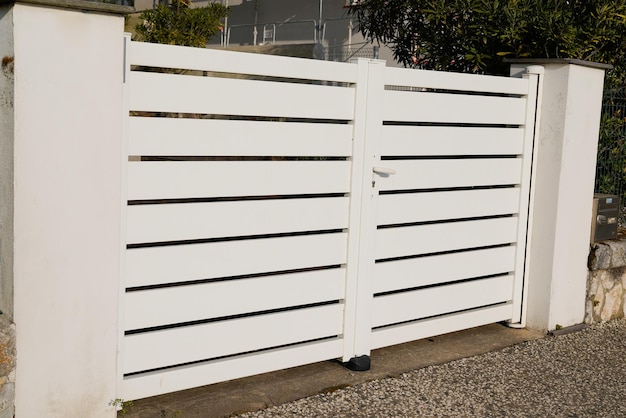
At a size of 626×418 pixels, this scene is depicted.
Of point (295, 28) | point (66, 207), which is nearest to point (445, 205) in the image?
point (66, 207)

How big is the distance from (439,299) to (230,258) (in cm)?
191

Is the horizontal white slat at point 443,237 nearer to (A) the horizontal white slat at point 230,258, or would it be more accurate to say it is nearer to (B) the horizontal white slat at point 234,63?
(A) the horizontal white slat at point 230,258

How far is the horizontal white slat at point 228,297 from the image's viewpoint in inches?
179

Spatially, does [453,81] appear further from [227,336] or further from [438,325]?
[227,336]

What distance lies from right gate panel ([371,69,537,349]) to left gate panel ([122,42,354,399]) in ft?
1.37

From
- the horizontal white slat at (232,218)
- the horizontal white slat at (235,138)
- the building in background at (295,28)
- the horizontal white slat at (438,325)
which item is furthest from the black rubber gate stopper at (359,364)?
the building in background at (295,28)

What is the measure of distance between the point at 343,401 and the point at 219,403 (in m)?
0.73

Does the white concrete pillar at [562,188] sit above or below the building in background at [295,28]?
below

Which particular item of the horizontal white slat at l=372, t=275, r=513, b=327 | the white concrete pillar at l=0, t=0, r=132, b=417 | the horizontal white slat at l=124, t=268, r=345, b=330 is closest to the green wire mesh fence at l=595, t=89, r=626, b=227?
the horizontal white slat at l=372, t=275, r=513, b=327

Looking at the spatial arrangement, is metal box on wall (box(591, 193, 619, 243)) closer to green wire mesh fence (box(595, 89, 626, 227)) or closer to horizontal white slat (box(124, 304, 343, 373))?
green wire mesh fence (box(595, 89, 626, 227))

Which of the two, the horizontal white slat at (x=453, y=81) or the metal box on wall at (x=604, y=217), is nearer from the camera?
the horizontal white slat at (x=453, y=81)

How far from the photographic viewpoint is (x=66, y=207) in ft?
13.0

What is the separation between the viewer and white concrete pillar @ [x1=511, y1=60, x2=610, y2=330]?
21.2ft

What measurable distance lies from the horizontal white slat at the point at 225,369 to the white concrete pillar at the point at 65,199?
0.36 metres
